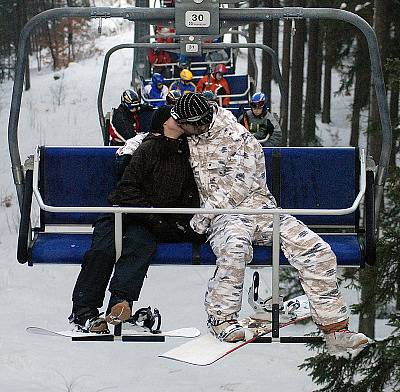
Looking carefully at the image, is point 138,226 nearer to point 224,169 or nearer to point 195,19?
point 224,169

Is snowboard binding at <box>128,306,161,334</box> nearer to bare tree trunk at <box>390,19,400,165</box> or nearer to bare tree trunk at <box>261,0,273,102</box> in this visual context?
bare tree trunk at <box>390,19,400,165</box>

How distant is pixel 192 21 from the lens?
5312 mm

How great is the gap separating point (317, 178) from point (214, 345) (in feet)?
4.84

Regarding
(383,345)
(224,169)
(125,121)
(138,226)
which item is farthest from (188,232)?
(383,345)

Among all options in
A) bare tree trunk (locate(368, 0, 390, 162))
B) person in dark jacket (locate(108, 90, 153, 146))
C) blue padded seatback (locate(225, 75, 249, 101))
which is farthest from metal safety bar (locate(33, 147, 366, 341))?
blue padded seatback (locate(225, 75, 249, 101))

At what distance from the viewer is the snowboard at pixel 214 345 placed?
4.81 meters

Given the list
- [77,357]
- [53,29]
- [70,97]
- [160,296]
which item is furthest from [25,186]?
[53,29]

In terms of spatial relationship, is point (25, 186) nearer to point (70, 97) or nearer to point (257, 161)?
point (257, 161)

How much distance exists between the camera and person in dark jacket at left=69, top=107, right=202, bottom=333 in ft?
17.0

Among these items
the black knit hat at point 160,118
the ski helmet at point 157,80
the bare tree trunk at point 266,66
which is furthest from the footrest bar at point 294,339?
the bare tree trunk at point 266,66

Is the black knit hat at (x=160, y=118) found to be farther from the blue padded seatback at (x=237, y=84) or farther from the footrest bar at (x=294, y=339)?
the blue padded seatback at (x=237, y=84)

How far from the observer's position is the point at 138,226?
540cm

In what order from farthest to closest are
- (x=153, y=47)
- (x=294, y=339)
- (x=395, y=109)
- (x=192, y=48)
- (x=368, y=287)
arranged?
(x=395, y=109) → (x=368, y=287) → (x=153, y=47) → (x=192, y=48) → (x=294, y=339)

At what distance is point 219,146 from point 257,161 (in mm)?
241
